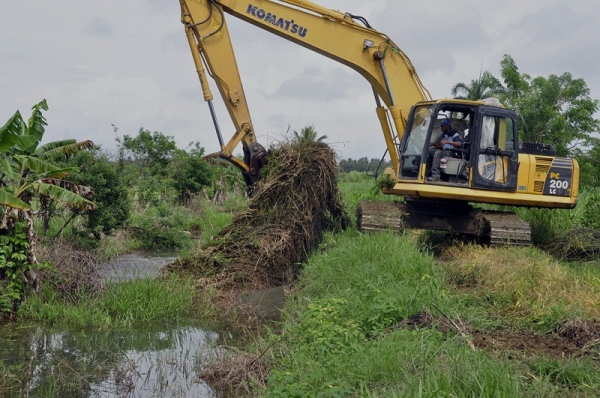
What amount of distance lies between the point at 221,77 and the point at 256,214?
3040mm

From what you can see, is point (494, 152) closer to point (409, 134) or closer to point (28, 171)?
point (409, 134)

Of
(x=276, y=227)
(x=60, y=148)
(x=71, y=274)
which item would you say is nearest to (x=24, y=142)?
(x=60, y=148)

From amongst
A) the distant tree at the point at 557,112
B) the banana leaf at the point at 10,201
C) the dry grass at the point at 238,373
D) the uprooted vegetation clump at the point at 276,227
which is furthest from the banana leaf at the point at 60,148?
the distant tree at the point at 557,112

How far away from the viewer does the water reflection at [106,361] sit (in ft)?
21.7

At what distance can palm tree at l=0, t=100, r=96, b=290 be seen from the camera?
31.5 feet

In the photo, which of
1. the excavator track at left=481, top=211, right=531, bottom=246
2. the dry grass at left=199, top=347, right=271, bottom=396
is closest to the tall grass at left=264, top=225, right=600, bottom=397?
the dry grass at left=199, top=347, right=271, bottom=396

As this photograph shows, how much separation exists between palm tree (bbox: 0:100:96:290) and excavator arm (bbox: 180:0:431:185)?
3185 mm

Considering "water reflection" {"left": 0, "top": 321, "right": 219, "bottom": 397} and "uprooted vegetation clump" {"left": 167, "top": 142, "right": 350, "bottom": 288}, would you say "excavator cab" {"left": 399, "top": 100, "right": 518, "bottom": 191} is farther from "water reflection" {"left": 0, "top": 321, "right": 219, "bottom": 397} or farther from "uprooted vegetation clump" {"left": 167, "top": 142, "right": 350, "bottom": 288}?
"water reflection" {"left": 0, "top": 321, "right": 219, "bottom": 397}

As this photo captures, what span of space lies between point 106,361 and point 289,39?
811 centimetres

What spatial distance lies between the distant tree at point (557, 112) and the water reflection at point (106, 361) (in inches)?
753

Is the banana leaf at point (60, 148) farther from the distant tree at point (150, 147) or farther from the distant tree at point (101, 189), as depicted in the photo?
the distant tree at point (150, 147)

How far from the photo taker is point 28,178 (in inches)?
412

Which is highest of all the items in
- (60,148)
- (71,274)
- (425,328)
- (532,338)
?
(60,148)

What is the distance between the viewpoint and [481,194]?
12.0 meters
